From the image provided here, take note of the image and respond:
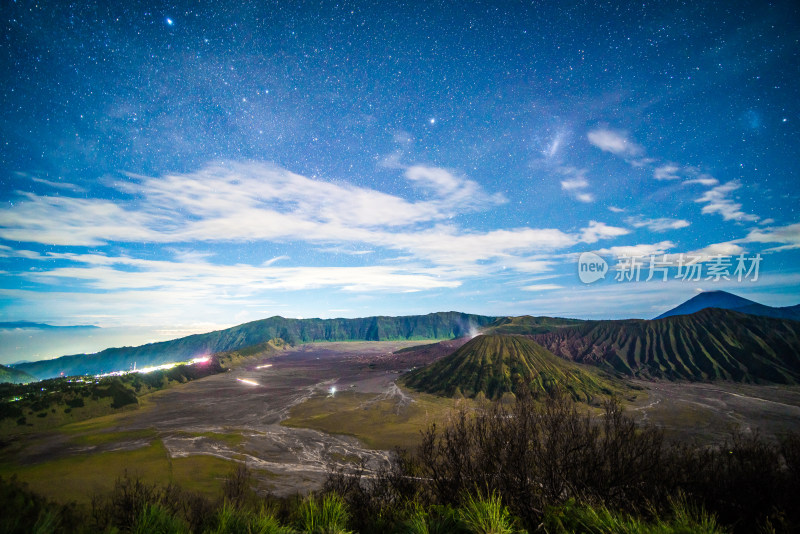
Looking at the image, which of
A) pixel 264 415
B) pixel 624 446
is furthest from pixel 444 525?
pixel 264 415

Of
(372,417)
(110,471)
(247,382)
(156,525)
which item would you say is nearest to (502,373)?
(372,417)

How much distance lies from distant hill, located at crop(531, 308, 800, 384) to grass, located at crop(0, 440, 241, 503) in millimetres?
133600

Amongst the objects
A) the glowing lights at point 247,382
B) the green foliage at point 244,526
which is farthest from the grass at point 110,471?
the glowing lights at point 247,382

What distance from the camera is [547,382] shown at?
288 feet

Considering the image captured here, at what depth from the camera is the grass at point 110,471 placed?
38406 millimetres

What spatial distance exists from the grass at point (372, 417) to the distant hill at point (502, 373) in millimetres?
9188

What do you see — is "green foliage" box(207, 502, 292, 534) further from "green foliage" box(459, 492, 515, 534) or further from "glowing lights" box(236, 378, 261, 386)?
"glowing lights" box(236, 378, 261, 386)

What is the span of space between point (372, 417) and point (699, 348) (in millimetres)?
126986

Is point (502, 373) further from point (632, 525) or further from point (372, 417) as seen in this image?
point (632, 525)

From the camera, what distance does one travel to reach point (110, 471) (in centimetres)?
4447

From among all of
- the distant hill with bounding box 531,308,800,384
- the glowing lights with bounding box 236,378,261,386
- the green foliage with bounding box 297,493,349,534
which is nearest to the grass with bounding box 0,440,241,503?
the green foliage with bounding box 297,493,349,534

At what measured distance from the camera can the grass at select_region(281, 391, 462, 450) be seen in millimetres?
59312

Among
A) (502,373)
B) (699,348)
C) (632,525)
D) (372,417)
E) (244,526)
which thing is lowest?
(372,417)

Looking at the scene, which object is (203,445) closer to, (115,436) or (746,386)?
(115,436)
